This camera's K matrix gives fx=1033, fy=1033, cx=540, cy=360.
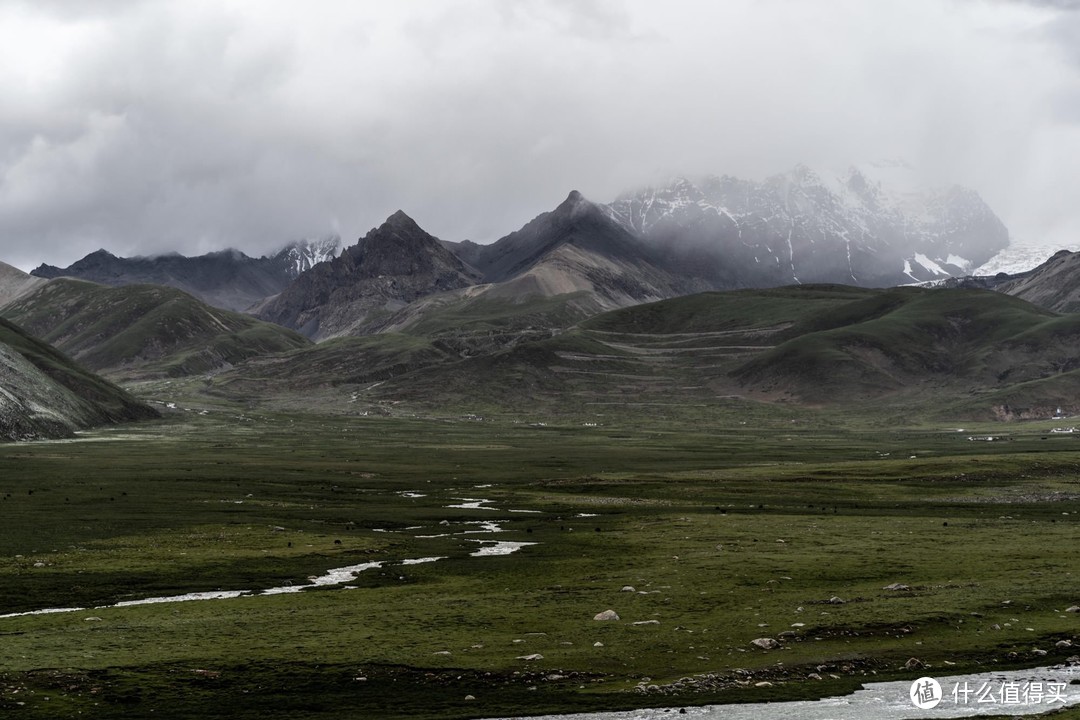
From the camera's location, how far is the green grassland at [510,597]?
41.3m

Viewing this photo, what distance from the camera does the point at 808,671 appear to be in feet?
140

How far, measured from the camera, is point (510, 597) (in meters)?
59.7

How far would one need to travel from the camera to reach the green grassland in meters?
41.3

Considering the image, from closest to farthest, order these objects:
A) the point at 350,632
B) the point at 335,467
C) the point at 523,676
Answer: the point at 523,676
the point at 350,632
the point at 335,467

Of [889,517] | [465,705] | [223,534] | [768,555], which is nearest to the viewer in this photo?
[465,705]

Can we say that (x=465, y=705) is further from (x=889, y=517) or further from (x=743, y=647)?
(x=889, y=517)

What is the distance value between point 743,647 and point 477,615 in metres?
14.6

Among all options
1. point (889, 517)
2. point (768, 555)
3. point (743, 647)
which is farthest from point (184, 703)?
point (889, 517)

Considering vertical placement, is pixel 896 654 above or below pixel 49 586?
below

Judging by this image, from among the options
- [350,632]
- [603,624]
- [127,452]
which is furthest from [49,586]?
[127,452]

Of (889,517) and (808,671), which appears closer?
(808,671)

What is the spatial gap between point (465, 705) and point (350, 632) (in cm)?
1297

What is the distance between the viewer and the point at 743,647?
4662 cm

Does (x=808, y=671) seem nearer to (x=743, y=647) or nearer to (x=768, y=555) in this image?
(x=743, y=647)
